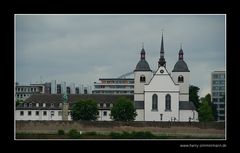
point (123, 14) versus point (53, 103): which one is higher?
point (123, 14)

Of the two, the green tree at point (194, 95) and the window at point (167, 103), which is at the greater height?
the green tree at point (194, 95)

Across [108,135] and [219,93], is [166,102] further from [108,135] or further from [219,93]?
[108,135]

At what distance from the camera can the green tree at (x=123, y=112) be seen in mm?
11041

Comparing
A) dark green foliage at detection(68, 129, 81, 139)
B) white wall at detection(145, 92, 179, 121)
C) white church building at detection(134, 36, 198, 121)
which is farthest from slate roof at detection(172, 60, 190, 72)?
dark green foliage at detection(68, 129, 81, 139)

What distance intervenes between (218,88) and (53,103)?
496cm

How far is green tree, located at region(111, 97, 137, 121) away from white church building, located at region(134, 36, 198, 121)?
0.57ft

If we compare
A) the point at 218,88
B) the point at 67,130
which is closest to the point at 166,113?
the point at 218,88

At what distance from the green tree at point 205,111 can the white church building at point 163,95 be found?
11 centimetres

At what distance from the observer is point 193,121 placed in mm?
10195

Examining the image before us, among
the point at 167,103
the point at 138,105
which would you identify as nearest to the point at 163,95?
the point at 138,105

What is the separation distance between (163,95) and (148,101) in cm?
119

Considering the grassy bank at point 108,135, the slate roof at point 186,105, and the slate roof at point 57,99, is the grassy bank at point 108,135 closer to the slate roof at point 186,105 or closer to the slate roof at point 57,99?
the slate roof at point 186,105

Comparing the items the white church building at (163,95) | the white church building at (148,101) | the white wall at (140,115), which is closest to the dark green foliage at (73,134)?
the white church building at (148,101)
